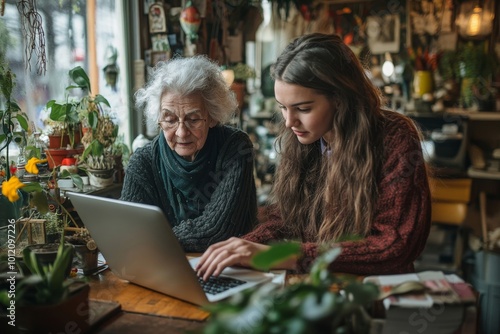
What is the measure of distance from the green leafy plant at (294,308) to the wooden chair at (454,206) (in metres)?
3.21

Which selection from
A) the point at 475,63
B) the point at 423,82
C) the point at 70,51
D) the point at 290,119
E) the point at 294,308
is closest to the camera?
the point at 294,308

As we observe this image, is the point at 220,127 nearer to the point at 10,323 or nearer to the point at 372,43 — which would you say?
the point at 10,323

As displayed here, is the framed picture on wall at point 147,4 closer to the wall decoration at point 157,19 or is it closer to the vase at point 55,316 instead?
the wall decoration at point 157,19

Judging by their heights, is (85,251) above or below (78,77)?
below

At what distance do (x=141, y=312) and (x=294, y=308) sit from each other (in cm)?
58

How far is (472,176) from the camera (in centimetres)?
381

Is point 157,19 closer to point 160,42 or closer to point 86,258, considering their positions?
point 160,42

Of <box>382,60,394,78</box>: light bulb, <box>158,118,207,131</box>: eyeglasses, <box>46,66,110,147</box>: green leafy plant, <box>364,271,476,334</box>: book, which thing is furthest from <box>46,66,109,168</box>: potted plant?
<box>382,60,394,78</box>: light bulb

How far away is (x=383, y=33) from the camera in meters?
4.18

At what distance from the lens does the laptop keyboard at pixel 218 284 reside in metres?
1.22

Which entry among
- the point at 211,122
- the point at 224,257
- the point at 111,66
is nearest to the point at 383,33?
the point at 111,66

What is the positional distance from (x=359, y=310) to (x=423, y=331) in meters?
0.27

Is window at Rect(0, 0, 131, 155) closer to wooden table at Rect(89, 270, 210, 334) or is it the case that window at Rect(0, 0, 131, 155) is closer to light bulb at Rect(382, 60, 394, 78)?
wooden table at Rect(89, 270, 210, 334)

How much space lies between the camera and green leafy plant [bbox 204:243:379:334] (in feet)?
2.22
